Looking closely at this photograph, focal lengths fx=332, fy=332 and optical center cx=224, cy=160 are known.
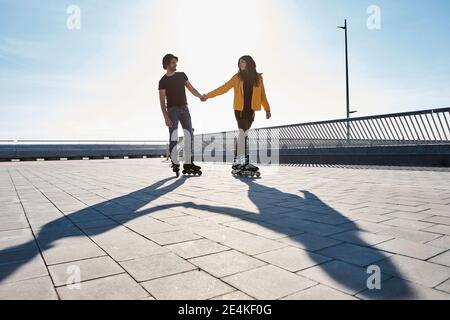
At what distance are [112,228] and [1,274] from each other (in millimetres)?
1124

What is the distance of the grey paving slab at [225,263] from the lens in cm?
198

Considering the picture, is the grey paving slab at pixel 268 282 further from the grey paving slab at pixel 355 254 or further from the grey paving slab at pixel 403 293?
Result: the grey paving slab at pixel 355 254

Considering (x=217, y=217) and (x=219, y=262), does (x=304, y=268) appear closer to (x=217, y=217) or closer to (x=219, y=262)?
(x=219, y=262)

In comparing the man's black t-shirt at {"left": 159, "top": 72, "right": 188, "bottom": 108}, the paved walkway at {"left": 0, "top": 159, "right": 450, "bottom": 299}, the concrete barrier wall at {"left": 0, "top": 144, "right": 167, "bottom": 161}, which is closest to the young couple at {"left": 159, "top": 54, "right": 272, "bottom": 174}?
the man's black t-shirt at {"left": 159, "top": 72, "right": 188, "bottom": 108}

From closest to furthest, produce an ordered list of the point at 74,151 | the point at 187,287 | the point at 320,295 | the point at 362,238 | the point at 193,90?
the point at 320,295
the point at 187,287
the point at 362,238
the point at 193,90
the point at 74,151

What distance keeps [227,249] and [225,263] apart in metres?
0.28

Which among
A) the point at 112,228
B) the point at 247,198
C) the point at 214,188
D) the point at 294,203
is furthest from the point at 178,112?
the point at 112,228

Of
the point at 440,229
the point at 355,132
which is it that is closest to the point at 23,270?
the point at 440,229

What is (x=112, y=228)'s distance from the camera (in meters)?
3.05

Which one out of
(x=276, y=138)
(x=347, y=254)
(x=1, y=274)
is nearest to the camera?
(x=1, y=274)

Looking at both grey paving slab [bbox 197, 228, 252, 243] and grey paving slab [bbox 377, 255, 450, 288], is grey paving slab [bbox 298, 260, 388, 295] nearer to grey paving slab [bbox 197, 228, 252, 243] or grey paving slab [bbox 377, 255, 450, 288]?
grey paving slab [bbox 377, 255, 450, 288]

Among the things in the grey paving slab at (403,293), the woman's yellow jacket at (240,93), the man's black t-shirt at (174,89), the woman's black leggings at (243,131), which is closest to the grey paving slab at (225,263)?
the grey paving slab at (403,293)

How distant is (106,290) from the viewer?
1.73 meters

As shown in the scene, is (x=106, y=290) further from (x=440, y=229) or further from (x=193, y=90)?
(x=193, y=90)
